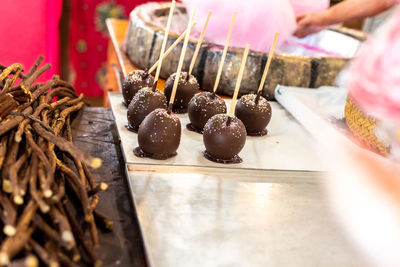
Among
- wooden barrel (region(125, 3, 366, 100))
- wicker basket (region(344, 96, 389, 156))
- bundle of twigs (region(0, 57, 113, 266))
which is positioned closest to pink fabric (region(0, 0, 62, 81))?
wooden barrel (region(125, 3, 366, 100))

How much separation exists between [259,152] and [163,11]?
4.29 ft

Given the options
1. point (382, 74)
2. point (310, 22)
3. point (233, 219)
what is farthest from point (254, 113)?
point (310, 22)

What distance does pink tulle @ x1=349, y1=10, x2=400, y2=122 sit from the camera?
568 mm

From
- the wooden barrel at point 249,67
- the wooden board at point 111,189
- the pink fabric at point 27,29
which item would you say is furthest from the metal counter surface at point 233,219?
the pink fabric at point 27,29

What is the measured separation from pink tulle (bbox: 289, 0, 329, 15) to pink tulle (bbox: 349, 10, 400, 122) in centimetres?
149

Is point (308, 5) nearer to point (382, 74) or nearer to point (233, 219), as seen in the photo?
point (233, 219)

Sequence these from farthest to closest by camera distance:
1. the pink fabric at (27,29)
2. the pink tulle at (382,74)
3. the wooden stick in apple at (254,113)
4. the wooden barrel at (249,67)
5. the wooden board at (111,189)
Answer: the pink fabric at (27,29)
the wooden barrel at (249,67)
the wooden stick in apple at (254,113)
the wooden board at (111,189)
the pink tulle at (382,74)

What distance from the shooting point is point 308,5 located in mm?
2033

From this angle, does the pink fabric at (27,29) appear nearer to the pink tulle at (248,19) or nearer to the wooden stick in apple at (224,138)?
the pink tulle at (248,19)

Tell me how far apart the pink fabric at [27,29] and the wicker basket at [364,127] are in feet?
6.95

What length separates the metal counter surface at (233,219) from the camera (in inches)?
31.0

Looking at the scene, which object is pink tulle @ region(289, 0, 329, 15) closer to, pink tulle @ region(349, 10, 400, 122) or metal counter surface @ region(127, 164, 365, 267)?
metal counter surface @ region(127, 164, 365, 267)

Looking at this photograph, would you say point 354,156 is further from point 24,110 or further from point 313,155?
point 24,110

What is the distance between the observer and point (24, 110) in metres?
1.01
